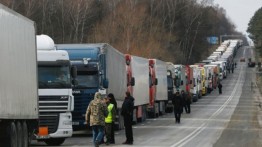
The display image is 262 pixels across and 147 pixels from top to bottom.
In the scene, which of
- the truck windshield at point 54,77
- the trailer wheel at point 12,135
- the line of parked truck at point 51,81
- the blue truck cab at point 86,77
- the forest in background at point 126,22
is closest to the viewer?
the line of parked truck at point 51,81

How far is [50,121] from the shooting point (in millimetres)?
24547

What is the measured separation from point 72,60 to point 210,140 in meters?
5.79

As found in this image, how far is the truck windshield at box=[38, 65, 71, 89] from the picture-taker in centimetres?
2489

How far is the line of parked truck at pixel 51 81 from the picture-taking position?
16.5m

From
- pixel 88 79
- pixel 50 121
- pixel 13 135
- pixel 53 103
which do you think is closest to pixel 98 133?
Result: pixel 50 121

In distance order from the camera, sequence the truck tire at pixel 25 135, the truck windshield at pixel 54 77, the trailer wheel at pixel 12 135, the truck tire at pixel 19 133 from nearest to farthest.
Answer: the trailer wheel at pixel 12 135 < the truck tire at pixel 19 133 < the truck tire at pixel 25 135 < the truck windshield at pixel 54 77

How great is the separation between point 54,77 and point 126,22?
2781 inches

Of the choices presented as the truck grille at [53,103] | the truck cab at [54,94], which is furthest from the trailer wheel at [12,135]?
the truck grille at [53,103]

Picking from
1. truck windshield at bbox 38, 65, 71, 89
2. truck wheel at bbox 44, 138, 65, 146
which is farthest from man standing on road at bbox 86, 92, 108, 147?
truck wheel at bbox 44, 138, 65, 146

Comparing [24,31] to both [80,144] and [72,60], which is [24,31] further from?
[72,60]

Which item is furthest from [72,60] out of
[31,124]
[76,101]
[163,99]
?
[163,99]

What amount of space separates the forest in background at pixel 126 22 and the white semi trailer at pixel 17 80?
5880 centimetres

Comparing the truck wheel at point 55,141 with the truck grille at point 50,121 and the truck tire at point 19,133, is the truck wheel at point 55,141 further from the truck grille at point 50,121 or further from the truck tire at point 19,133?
the truck tire at point 19,133

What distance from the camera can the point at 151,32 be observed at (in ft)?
350
